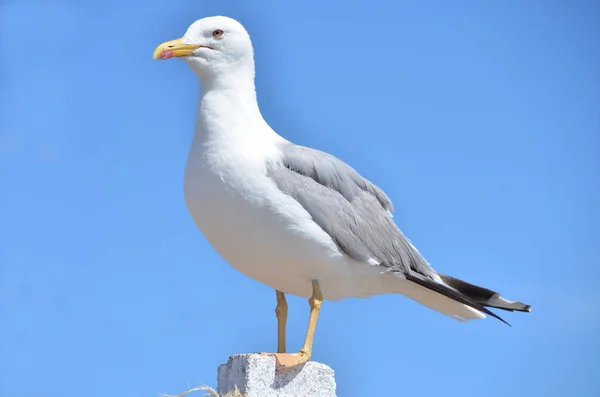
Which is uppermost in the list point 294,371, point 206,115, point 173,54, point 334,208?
point 173,54

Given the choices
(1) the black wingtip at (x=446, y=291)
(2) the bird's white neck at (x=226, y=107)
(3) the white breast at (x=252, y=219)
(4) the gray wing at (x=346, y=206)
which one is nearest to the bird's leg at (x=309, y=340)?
(3) the white breast at (x=252, y=219)

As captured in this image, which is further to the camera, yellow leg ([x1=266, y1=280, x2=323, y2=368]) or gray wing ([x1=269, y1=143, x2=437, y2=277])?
gray wing ([x1=269, y1=143, x2=437, y2=277])

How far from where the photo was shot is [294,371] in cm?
733

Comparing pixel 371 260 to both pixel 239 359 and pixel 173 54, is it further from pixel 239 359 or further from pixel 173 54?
pixel 173 54

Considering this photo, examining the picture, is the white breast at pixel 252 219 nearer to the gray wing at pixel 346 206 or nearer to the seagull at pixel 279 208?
the seagull at pixel 279 208

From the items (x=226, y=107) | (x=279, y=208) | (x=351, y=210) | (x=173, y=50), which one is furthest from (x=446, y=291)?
(x=173, y=50)

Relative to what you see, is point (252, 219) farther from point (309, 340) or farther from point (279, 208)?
point (309, 340)

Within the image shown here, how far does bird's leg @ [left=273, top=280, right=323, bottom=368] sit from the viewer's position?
285 inches

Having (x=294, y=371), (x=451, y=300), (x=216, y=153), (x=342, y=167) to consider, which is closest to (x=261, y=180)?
(x=216, y=153)

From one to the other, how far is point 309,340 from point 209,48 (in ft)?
8.86

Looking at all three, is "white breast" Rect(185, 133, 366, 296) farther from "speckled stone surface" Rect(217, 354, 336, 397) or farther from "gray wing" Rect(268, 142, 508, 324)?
"speckled stone surface" Rect(217, 354, 336, 397)

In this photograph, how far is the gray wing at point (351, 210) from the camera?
764 cm

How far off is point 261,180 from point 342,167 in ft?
3.49

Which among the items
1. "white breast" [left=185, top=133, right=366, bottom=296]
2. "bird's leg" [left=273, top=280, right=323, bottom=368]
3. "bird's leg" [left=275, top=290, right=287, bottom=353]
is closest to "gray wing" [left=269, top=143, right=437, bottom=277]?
"white breast" [left=185, top=133, right=366, bottom=296]
